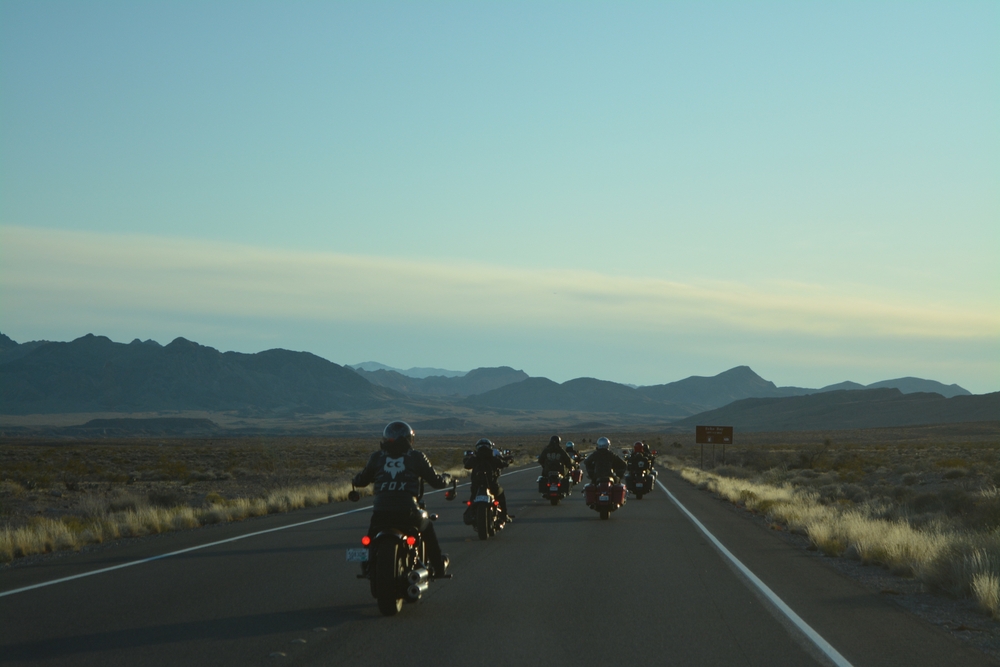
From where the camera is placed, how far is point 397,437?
990 cm

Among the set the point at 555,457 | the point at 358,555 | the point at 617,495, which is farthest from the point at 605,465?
the point at 358,555

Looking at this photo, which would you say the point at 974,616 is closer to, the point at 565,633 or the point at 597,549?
the point at 565,633

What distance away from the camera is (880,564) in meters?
14.4

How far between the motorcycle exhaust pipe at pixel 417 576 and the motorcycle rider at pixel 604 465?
11.8 metres

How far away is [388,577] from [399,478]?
3.43ft

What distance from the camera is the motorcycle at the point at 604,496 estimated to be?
2036cm

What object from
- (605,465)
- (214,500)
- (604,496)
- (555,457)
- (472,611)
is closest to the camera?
(472,611)

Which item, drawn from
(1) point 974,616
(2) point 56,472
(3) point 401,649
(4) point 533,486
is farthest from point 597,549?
(2) point 56,472

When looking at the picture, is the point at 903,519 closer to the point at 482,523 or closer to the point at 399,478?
the point at 482,523

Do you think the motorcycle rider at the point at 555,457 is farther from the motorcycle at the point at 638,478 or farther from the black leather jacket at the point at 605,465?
the motorcycle at the point at 638,478

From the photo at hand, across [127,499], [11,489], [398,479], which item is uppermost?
[398,479]

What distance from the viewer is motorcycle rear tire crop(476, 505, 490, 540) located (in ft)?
52.6

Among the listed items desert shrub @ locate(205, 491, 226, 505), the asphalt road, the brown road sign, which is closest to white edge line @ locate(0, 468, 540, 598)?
the asphalt road

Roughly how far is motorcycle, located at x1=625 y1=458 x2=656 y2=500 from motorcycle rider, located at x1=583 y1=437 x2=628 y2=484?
24.2ft
